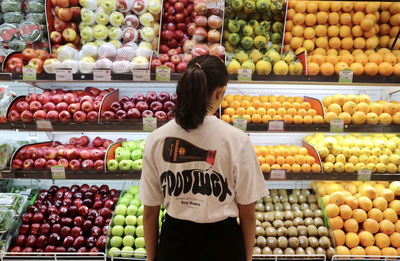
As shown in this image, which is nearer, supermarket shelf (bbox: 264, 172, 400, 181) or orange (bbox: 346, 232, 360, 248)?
orange (bbox: 346, 232, 360, 248)

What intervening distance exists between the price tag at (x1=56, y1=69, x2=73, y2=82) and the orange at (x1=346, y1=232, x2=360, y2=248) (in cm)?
262

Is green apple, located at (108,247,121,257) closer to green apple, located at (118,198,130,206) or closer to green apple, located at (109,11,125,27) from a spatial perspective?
green apple, located at (118,198,130,206)

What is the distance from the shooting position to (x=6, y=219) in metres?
2.42

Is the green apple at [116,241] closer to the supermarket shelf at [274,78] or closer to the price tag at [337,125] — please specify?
the supermarket shelf at [274,78]

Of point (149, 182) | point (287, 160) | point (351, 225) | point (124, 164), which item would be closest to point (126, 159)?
point (124, 164)

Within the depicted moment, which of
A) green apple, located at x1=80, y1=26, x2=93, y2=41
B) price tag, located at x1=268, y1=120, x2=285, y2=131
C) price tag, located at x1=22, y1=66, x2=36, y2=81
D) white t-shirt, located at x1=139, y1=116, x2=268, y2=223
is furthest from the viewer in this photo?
green apple, located at x1=80, y1=26, x2=93, y2=41

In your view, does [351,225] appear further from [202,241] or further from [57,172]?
[57,172]

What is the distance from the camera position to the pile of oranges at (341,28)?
8.89ft

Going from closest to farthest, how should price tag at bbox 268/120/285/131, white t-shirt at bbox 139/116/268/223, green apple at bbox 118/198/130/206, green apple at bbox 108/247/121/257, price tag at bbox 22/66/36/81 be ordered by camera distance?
white t-shirt at bbox 139/116/268/223 → green apple at bbox 108/247/121/257 → price tag at bbox 22/66/36/81 → price tag at bbox 268/120/285/131 → green apple at bbox 118/198/130/206

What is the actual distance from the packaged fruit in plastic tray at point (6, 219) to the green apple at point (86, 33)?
1.66 meters

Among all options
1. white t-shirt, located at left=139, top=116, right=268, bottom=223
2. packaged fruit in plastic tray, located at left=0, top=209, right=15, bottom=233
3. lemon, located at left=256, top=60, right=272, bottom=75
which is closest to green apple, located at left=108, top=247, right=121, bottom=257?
packaged fruit in plastic tray, located at left=0, top=209, right=15, bottom=233

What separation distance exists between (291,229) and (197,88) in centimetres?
175

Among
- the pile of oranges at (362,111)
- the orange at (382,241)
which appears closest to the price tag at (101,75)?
the pile of oranges at (362,111)

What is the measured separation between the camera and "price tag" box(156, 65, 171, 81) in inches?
93.1
